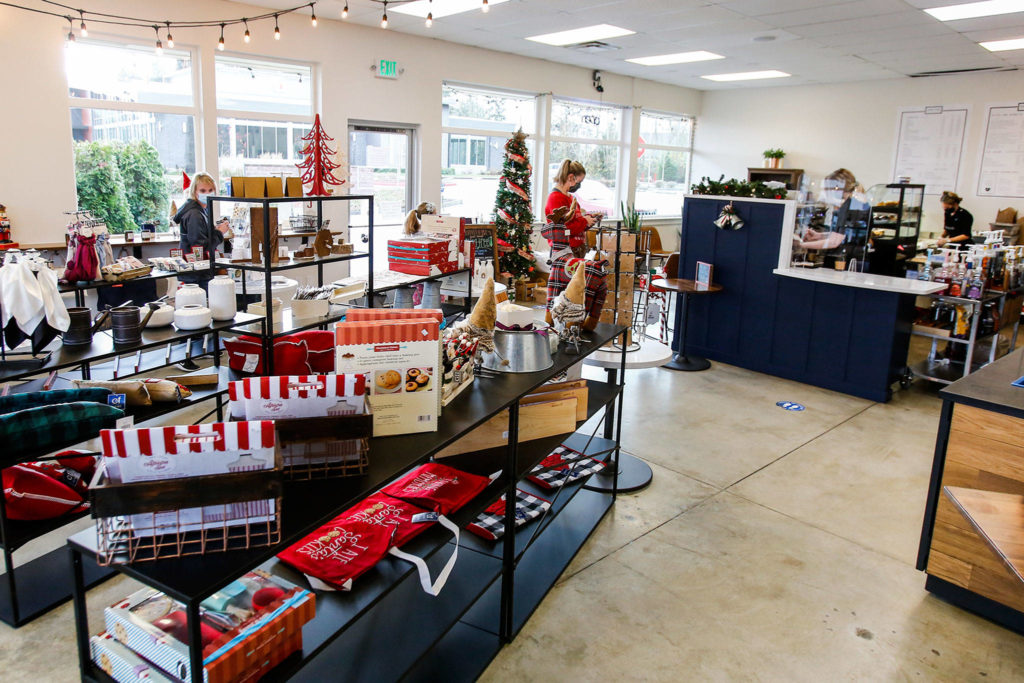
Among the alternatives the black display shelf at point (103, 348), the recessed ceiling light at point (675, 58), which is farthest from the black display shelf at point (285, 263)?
the recessed ceiling light at point (675, 58)

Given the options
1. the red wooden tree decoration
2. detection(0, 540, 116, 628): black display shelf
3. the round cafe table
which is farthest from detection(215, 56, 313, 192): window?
detection(0, 540, 116, 628): black display shelf

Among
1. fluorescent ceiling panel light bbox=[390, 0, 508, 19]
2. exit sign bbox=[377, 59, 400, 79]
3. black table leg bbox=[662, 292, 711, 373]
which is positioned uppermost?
fluorescent ceiling panel light bbox=[390, 0, 508, 19]

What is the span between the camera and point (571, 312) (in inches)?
114

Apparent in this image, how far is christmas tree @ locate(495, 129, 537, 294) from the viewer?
7.80m

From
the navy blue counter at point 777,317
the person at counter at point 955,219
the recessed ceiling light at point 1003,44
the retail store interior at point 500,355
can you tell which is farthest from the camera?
the person at counter at point 955,219

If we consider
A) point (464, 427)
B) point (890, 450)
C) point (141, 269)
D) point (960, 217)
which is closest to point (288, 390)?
point (464, 427)

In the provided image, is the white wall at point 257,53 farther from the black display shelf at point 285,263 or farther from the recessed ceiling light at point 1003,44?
the recessed ceiling light at point 1003,44

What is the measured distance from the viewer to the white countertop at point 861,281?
17.5 ft

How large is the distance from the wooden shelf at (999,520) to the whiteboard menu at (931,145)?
968 cm

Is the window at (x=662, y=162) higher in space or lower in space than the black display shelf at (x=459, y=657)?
higher

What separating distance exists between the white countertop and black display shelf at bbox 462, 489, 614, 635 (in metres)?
3.09

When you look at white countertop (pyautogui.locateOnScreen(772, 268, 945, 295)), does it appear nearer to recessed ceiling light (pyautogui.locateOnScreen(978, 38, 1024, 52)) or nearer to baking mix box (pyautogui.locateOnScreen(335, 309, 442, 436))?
recessed ceiling light (pyautogui.locateOnScreen(978, 38, 1024, 52))

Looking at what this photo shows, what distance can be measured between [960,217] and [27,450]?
9.55m

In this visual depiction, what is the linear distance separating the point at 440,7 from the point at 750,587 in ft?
19.4
